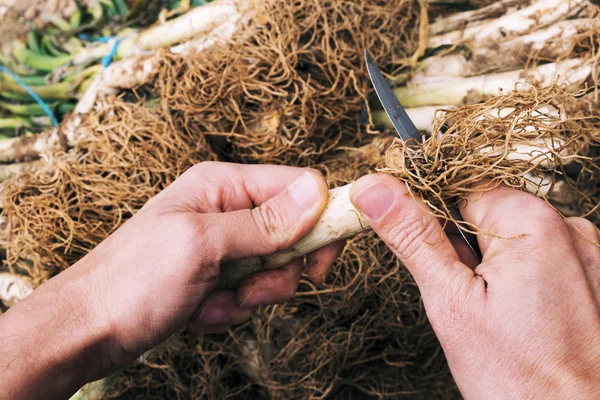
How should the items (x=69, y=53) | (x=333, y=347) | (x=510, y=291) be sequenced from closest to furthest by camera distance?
1. (x=510, y=291)
2. (x=333, y=347)
3. (x=69, y=53)

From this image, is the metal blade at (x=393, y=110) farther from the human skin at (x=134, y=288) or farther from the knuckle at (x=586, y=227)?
the knuckle at (x=586, y=227)

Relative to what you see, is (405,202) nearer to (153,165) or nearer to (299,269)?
(299,269)

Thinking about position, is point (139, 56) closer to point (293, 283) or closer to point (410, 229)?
point (293, 283)

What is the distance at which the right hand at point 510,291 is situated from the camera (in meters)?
0.74

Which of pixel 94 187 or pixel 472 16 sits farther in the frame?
pixel 472 16

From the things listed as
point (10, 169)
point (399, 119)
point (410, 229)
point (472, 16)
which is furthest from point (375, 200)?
point (10, 169)

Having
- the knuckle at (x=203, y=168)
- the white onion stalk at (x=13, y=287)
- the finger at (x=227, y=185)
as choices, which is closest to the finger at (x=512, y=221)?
the finger at (x=227, y=185)

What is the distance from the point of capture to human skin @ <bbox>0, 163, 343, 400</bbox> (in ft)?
Result: 3.01

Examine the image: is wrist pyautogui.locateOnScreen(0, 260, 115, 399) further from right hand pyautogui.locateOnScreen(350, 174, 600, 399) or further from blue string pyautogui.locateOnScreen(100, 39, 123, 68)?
blue string pyautogui.locateOnScreen(100, 39, 123, 68)

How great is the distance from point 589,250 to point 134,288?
81cm

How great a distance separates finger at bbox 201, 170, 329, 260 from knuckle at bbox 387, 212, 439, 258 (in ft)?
0.66

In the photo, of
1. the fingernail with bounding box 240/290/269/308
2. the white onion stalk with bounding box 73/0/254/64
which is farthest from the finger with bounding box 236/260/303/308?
the white onion stalk with bounding box 73/0/254/64

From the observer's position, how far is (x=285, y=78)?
4.82 feet

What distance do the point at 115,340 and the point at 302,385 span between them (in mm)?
622
